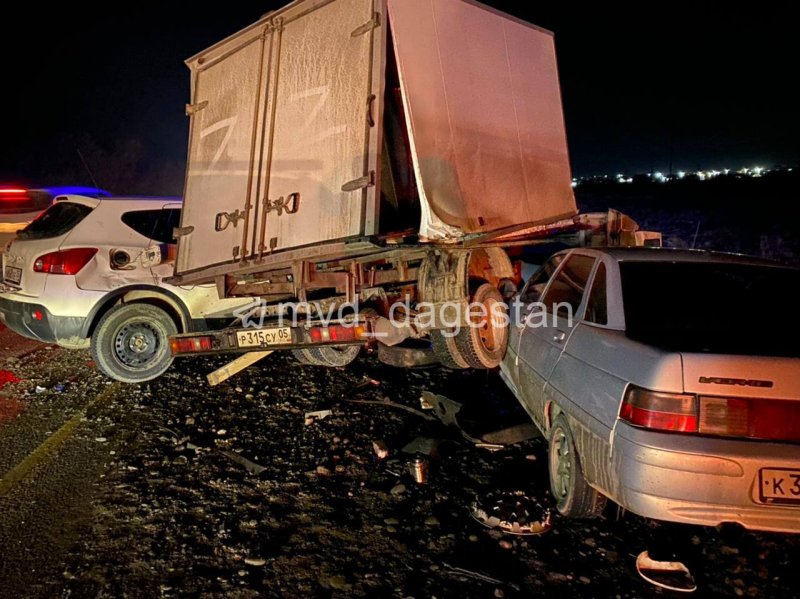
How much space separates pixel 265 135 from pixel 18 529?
10.5 feet

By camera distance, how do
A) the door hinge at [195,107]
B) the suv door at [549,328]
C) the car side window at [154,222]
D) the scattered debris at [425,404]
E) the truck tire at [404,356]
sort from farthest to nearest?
1. the car side window at [154,222]
2. the truck tire at [404,356]
3. the door hinge at [195,107]
4. the scattered debris at [425,404]
5. the suv door at [549,328]

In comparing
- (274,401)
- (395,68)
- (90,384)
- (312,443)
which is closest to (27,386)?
(90,384)

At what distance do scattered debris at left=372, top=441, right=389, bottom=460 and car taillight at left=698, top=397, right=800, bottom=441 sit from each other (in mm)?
2217

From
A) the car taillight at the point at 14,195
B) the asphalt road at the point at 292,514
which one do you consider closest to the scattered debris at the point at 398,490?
the asphalt road at the point at 292,514

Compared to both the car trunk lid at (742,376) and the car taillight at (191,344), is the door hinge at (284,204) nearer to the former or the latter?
the car taillight at (191,344)

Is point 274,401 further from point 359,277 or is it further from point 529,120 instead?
point 529,120

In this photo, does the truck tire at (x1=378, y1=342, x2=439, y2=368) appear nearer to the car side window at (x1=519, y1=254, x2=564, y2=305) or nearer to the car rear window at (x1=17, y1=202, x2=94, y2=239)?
the car side window at (x1=519, y1=254, x2=564, y2=305)

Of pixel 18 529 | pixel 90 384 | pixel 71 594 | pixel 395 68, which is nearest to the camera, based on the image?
pixel 71 594

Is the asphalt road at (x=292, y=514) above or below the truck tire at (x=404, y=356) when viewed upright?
below

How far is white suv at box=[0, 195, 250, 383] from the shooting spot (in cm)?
512

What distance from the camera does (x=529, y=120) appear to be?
5.54 meters

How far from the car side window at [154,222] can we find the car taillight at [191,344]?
123cm

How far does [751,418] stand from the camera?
2480mm

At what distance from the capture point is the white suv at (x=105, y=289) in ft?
16.8
